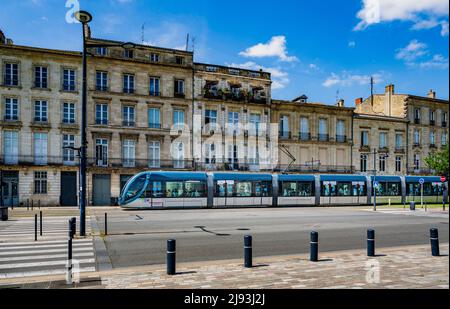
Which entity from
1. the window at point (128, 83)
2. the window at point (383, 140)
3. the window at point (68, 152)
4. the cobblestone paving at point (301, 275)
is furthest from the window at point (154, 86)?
the window at point (383, 140)

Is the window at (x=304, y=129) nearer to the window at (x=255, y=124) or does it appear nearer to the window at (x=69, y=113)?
the window at (x=255, y=124)

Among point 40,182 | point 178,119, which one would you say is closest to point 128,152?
point 178,119

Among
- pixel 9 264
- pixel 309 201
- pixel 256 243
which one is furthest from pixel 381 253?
pixel 309 201

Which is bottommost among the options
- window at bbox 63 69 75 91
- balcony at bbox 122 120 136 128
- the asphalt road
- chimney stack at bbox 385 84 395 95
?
the asphalt road

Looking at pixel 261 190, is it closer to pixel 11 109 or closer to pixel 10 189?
pixel 10 189

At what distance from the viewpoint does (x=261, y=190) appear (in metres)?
29.0

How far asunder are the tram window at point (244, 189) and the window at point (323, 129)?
17.7 meters

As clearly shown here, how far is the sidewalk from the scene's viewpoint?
6504 millimetres

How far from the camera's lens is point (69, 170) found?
104 feet

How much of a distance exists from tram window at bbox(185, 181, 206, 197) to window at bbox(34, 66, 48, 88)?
1647cm

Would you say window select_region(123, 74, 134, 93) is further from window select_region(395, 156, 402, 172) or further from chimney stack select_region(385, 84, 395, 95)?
chimney stack select_region(385, 84, 395, 95)

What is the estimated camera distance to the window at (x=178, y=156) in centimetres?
3562

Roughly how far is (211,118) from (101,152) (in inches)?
458

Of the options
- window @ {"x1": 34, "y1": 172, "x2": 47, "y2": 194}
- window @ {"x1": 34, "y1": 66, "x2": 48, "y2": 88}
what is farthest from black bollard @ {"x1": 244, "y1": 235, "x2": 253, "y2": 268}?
window @ {"x1": 34, "y1": 66, "x2": 48, "y2": 88}
